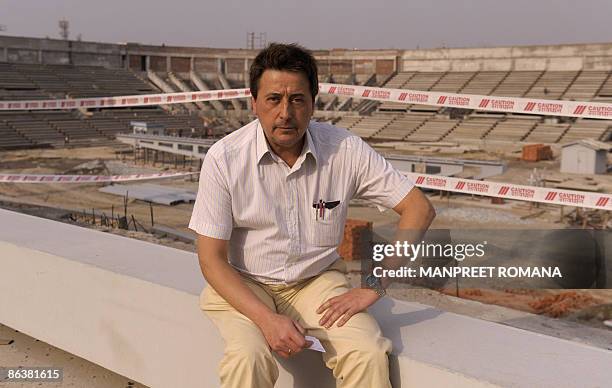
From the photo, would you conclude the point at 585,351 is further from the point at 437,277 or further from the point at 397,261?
the point at 437,277

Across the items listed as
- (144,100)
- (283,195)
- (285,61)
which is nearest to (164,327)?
(283,195)

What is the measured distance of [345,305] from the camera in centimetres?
215

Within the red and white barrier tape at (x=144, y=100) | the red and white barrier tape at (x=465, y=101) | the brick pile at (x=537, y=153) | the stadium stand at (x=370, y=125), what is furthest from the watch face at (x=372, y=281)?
the stadium stand at (x=370, y=125)

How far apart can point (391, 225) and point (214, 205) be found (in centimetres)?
1142

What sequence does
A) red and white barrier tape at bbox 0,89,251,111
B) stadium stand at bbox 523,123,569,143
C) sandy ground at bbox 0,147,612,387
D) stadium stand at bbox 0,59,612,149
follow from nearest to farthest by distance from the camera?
sandy ground at bbox 0,147,612,387, red and white barrier tape at bbox 0,89,251,111, stadium stand at bbox 523,123,569,143, stadium stand at bbox 0,59,612,149

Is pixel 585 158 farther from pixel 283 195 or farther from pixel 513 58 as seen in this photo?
pixel 283 195

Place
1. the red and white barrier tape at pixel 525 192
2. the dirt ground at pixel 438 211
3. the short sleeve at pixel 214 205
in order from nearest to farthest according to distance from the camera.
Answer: the short sleeve at pixel 214 205 → the dirt ground at pixel 438 211 → the red and white barrier tape at pixel 525 192

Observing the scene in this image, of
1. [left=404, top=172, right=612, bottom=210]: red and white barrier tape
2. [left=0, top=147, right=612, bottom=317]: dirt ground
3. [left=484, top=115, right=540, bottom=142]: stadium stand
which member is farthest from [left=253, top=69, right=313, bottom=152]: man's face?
[left=484, top=115, right=540, bottom=142]: stadium stand

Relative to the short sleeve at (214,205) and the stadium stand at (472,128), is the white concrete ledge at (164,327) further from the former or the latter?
the stadium stand at (472,128)

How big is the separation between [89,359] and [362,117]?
107 ft

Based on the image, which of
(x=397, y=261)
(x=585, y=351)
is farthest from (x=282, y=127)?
(x=585, y=351)

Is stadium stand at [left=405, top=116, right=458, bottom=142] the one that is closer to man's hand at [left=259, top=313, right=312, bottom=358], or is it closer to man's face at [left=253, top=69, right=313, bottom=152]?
man's face at [left=253, top=69, right=313, bottom=152]

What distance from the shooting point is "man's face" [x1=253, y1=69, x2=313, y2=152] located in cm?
218

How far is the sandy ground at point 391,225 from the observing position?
11.1 feet
